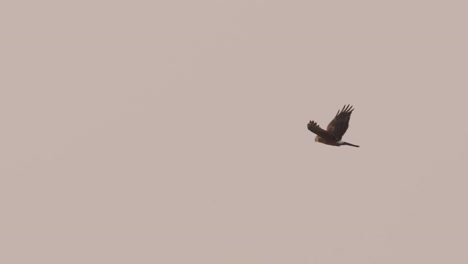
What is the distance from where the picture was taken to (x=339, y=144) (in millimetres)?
33375

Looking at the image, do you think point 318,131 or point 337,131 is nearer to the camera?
point 318,131

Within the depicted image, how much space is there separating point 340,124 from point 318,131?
2.39m

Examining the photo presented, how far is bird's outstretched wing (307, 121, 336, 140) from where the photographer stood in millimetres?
30734

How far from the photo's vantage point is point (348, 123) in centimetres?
3397

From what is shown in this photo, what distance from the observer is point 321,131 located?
105 ft

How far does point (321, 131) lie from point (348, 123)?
245 cm

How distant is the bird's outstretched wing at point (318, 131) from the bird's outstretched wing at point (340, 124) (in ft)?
1.22

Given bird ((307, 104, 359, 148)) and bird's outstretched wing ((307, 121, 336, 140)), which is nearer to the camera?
bird's outstretched wing ((307, 121, 336, 140))

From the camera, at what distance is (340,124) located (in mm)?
33781

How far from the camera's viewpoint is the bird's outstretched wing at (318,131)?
3073 centimetres

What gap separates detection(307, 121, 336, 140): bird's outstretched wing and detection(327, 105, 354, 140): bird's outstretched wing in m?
0.37

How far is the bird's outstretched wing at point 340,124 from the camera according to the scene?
33.4 m

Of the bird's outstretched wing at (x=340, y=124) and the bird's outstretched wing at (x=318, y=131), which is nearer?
the bird's outstretched wing at (x=318, y=131)

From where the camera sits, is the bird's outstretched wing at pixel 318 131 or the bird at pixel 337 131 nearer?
the bird's outstretched wing at pixel 318 131
